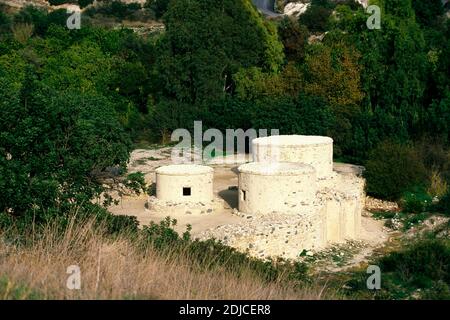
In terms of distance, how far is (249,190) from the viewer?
1873 centimetres

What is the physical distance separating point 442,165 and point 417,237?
6.22m

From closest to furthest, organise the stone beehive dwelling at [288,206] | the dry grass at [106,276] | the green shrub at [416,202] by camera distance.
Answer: the dry grass at [106,276]
the stone beehive dwelling at [288,206]
the green shrub at [416,202]

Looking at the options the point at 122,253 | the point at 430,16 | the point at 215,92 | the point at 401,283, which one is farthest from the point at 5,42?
the point at 122,253

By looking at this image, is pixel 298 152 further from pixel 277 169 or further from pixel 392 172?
pixel 392 172

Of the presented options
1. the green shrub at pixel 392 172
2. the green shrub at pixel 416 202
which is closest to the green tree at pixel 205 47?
the green shrub at pixel 392 172

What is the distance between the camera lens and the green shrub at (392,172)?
24.5 m

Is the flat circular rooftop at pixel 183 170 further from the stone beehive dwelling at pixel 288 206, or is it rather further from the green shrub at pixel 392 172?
the green shrub at pixel 392 172

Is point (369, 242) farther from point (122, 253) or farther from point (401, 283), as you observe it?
point (122, 253)

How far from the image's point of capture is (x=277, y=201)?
1852 centimetres

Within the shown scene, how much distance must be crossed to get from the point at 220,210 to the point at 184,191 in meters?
1.05

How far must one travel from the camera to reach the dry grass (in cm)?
772

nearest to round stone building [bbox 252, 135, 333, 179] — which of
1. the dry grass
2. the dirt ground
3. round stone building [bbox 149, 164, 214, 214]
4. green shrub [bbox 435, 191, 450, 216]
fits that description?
the dirt ground

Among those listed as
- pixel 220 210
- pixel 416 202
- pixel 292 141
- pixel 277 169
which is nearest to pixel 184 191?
pixel 220 210

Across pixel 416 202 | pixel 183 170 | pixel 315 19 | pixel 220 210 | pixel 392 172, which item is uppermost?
pixel 315 19
